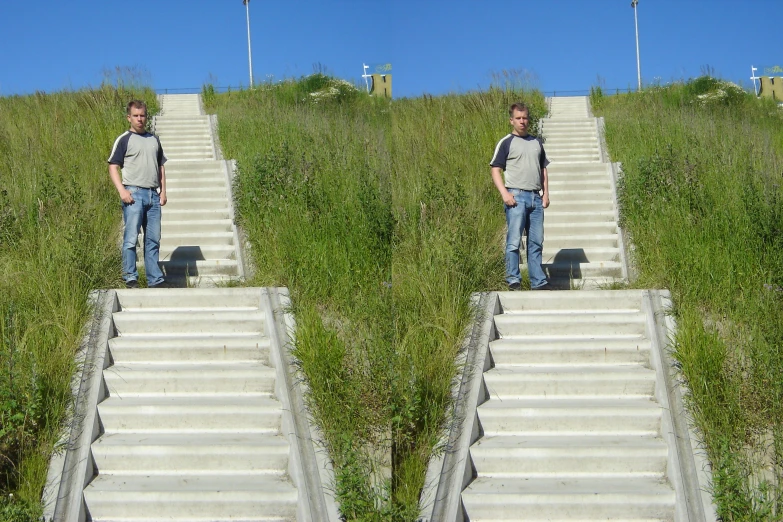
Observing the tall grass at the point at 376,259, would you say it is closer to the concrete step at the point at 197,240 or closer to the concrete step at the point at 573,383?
the concrete step at the point at 197,240

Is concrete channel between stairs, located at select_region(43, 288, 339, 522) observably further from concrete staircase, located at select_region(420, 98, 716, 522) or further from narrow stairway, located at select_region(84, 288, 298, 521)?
concrete staircase, located at select_region(420, 98, 716, 522)

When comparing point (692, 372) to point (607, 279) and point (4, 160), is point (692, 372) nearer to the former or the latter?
point (607, 279)

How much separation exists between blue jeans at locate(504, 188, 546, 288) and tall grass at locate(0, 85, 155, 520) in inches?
167

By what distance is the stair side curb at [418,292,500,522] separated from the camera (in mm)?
5734

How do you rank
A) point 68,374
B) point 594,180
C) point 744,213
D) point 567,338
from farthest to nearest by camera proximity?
point 594,180 → point 744,213 → point 567,338 → point 68,374

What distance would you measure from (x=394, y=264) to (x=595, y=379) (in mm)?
2597

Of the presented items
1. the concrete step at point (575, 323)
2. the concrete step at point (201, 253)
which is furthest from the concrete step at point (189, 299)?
the concrete step at point (575, 323)

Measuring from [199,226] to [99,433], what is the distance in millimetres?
4224

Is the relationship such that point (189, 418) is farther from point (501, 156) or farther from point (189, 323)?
point (501, 156)

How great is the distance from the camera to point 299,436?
6.29m

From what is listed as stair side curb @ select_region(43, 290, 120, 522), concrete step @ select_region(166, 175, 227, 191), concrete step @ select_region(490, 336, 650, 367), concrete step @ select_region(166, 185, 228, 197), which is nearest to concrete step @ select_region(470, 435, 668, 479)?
concrete step @ select_region(490, 336, 650, 367)

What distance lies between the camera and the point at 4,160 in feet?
38.2

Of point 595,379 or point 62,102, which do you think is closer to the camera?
point 595,379

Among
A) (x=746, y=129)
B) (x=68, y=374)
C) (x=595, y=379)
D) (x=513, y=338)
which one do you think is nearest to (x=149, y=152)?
(x=68, y=374)
